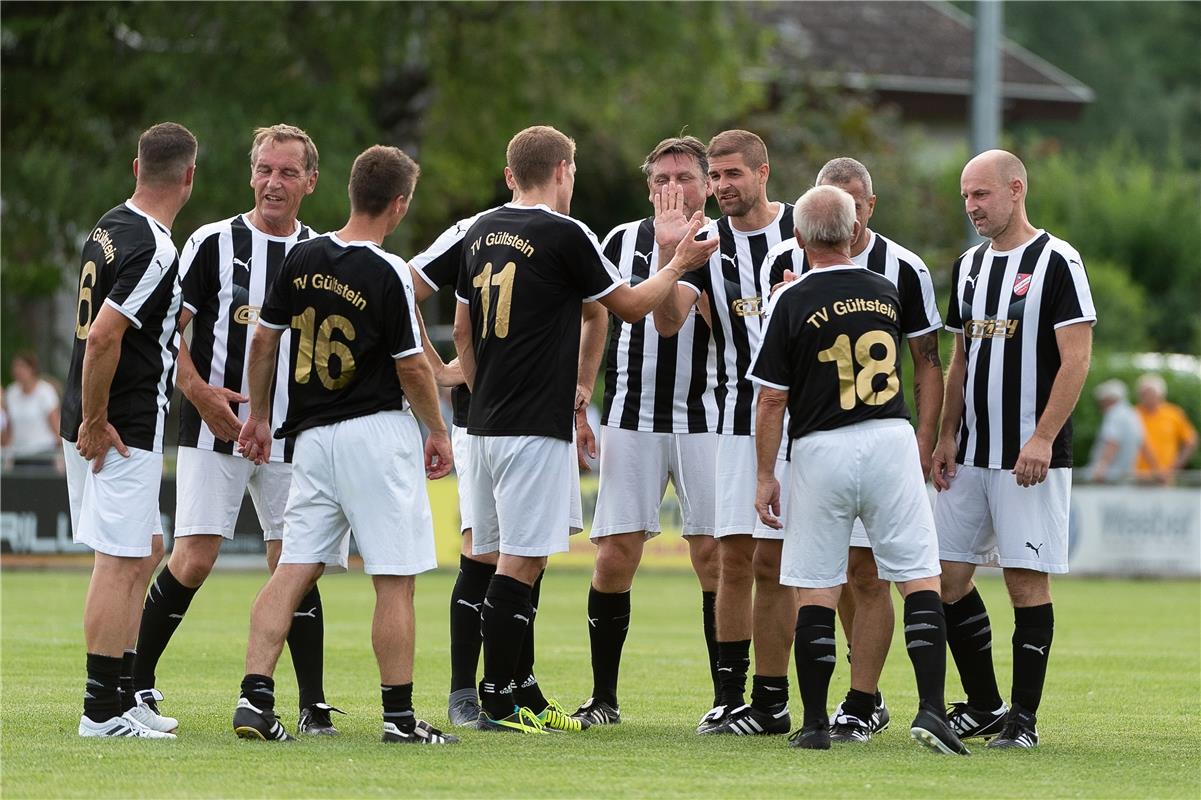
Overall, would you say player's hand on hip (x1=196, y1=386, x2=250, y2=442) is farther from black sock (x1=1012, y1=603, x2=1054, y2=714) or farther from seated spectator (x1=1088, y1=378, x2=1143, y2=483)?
seated spectator (x1=1088, y1=378, x2=1143, y2=483)

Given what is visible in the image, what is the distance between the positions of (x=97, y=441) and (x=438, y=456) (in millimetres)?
1428

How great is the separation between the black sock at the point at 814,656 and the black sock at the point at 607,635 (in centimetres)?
132

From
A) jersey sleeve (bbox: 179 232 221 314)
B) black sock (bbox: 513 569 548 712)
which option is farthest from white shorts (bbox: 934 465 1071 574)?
jersey sleeve (bbox: 179 232 221 314)

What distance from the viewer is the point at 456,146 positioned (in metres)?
26.8

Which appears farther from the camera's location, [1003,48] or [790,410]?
[1003,48]

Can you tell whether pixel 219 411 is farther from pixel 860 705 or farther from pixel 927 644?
pixel 927 644

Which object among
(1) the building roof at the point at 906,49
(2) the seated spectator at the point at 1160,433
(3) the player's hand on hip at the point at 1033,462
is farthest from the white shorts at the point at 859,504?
(1) the building roof at the point at 906,49

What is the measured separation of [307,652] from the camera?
794cm

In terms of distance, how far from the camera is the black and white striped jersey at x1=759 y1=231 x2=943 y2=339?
7996 millimetres

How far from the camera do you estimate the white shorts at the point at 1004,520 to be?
25.5 ft

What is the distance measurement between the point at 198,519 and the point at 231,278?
1103 millimetres

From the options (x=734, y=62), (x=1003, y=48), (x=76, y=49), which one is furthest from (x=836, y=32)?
(x=76, y=49)

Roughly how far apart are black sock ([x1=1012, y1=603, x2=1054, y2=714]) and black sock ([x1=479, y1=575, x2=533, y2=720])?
7.16 feet

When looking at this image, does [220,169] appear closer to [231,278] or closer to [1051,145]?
[231,278]
